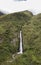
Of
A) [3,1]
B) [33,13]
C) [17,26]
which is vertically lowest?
[17,26]

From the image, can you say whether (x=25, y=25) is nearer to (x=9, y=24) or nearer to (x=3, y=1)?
(x=9, y=24)

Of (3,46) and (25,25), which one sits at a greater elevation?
(25,25)

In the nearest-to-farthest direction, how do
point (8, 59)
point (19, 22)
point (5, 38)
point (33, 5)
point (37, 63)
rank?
point (37, 63) → point (8, 59) → point (5, 38) → point (19, 22) → point (33, 5)

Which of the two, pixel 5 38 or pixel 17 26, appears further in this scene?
pixel 17 26

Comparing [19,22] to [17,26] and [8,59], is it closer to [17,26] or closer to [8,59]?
[17,26]

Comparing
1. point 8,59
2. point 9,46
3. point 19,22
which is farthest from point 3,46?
point 19,22

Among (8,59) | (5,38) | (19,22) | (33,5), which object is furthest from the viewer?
(33,5)
